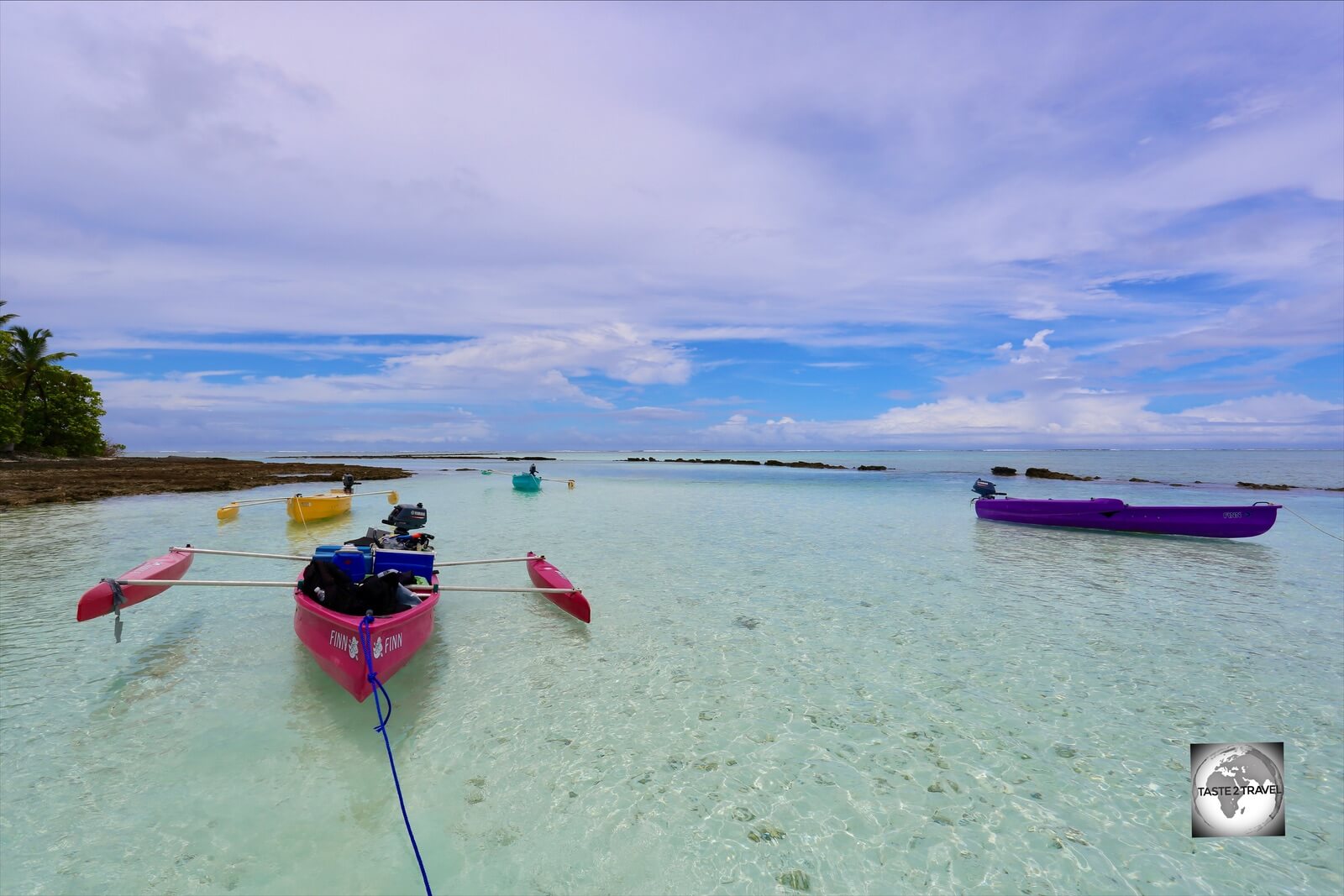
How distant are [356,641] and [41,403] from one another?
73007 mm

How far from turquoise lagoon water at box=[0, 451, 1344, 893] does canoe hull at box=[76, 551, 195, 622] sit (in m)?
0.70

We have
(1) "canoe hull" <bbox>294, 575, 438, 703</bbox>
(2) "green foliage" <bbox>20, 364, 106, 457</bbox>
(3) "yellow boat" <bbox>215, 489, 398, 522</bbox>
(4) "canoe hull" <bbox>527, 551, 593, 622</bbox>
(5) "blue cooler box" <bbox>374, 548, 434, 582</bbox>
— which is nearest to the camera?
(1) "canoe hull" <bbox>294, 575, 438, 703</bbox>

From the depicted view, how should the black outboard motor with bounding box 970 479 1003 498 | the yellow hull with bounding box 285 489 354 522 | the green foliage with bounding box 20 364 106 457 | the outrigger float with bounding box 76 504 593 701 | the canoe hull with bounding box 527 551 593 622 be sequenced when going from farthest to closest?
1. the green foliage with bounding box 20 364 106 457
2. the black outboard motor with bounding box 970 479 1003 498
3. the yellow hull with bounding box 285 489 354 522
4. the canoe hull with bounding box 527 551 593 622
5. the outrigger float with bounding box 76 504 593 701

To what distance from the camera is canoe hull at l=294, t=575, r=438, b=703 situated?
20.0ft

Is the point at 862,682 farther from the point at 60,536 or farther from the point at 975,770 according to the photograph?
the point at 60,536

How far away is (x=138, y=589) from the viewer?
906 centimetres

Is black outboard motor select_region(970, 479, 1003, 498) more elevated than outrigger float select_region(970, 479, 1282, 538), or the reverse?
black outboard motor select_region(970, 479, 1003, 498)

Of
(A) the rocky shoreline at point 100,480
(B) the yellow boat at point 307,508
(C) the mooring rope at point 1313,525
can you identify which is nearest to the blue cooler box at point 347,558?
(B) the yellow boat at point 307,508

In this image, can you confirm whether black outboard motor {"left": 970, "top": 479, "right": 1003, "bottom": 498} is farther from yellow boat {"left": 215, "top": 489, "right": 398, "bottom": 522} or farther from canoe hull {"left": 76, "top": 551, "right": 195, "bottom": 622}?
yellow boat {"left": 215, "top": 489, "right": 398, "bottom": 522}

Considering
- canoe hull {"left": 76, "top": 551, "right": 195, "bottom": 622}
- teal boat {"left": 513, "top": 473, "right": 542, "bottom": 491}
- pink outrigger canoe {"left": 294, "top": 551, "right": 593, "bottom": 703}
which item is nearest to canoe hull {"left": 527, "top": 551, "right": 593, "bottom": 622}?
pink outrigger canoe {"left": 294, "top": 551, "right": 593, "bottom": 703}

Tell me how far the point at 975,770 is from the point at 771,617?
494 centimetres

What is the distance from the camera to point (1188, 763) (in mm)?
5781

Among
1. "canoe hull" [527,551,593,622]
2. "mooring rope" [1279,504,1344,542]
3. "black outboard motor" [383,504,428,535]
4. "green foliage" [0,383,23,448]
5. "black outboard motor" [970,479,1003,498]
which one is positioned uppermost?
"green foliage" [0,383,23,448]

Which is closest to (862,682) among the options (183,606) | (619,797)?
(619,797)
